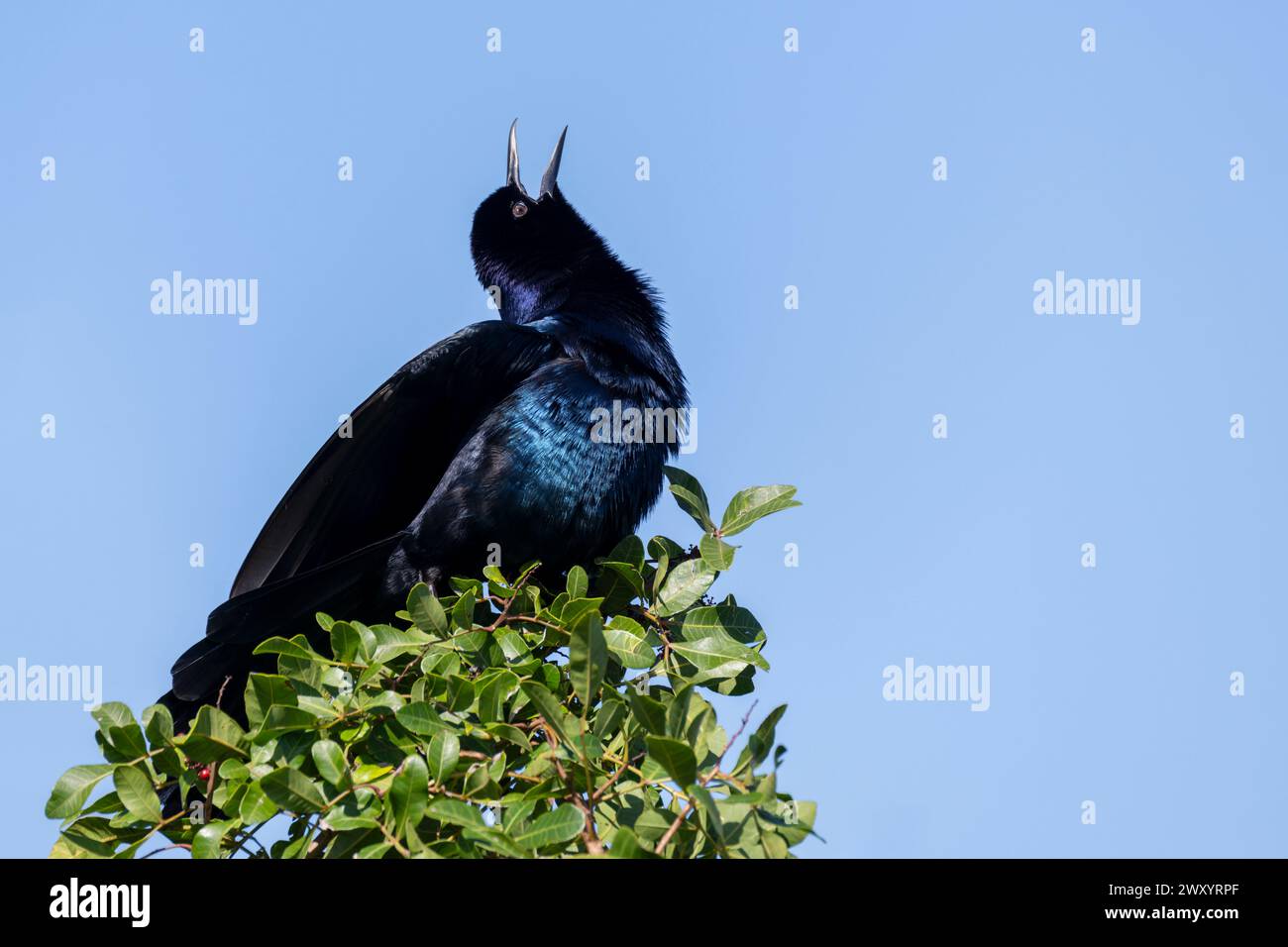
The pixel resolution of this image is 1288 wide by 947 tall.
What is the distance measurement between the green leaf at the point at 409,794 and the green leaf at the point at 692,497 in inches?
39.6

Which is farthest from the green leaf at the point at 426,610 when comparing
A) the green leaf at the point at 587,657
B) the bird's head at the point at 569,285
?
the bird's head at the point at 569,285

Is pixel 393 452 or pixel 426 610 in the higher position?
pixel 393 452

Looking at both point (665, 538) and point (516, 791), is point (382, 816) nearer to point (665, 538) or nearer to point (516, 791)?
point (516, 791)

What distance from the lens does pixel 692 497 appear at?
2.99 metres

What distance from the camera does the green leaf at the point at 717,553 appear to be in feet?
9.71

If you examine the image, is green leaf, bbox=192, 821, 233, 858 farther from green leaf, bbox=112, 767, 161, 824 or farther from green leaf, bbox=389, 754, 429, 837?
green leaf, bbox=389, 754, 429, 837

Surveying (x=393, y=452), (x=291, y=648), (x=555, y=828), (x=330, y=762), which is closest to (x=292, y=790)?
(x=330, y=762)

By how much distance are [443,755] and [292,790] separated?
292mm

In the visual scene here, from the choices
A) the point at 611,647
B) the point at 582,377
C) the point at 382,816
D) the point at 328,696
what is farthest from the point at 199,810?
the point at 582,377

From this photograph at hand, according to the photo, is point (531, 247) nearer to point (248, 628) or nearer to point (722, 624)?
point (248, 628)

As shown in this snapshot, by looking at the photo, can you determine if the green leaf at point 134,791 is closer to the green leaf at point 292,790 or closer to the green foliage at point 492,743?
the green foliage at point 492,743

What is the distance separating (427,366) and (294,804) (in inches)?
88.0

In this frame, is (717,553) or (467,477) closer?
(717,553)

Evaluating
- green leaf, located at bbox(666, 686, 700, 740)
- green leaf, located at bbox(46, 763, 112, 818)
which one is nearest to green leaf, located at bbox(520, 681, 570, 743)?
green leaf, located at bbox(666, 686, 700, 740)
